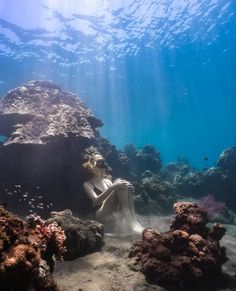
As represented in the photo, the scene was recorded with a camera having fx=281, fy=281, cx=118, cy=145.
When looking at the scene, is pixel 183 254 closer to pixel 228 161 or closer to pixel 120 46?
pixel 228 161

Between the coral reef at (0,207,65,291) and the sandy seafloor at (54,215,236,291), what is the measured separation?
1.36m

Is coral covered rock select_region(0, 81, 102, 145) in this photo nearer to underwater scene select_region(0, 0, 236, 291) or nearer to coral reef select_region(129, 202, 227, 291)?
underwater scene select_region(0, 0, 236, 291)

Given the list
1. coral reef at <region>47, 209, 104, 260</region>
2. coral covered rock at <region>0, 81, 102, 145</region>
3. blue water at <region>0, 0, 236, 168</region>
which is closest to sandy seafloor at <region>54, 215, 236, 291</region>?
coral reef at <region>47, 209, 104, 260</region>

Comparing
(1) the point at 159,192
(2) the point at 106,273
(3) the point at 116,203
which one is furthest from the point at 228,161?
(2) the point at 106,273

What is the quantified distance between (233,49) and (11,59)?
89.9 feet

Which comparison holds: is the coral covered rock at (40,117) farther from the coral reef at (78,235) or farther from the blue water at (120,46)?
the blue water at (120,46)

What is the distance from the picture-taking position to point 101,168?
8.52 metres

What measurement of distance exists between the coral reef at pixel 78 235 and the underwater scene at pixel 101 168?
1.1 inches

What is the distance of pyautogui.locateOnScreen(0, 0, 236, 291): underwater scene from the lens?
5199 mm

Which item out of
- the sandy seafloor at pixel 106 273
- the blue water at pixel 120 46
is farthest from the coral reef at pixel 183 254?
the blue water at pixel 120 46

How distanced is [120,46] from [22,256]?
100 ft

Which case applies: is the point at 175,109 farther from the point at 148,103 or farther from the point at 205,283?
the point at 205,283

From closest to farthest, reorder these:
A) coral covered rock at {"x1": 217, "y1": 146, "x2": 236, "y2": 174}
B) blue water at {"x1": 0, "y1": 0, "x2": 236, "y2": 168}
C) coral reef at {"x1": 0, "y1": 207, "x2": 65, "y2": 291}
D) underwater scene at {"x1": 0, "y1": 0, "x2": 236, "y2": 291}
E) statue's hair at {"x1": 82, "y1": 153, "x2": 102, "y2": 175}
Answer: coral reef at {"x1": 0, "y1": 207, "x2": 65, "y2": 291}, underwater scene at {"x1": 0, "y1": 0, "x2": 236, "y2": 291}, statue's hair at {"x1": 82, "y1": 153, "x2": 102, "y2": 175}, coral covered rock at {"x1": 217, "y1": 146, "x2": 236, "y2": 174}, blue water at {"x1": 0, "y1": 0, "x2": 236, "y2": 168}

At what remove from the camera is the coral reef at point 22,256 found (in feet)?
9.49
